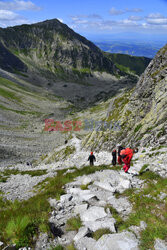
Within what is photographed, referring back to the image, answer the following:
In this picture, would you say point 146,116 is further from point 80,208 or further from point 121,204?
point 80,208

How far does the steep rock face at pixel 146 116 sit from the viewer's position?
2350 centimetres

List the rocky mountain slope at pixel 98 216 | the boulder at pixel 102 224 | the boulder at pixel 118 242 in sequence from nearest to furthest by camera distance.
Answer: the boulder at pixel 118 242, the rocky mountain slope at pixel 98 216, the boulder at pixel 102 224

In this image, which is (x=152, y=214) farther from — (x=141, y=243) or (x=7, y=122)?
(x=7, y=122)

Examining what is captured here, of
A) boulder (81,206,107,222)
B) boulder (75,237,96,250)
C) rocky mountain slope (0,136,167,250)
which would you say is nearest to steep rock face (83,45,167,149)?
rocky mountain slope (0,136,167,250)

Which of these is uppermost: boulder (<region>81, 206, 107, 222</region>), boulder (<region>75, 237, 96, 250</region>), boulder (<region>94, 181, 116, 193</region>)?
boulder (<region>75, 237, 96, 250</region>)

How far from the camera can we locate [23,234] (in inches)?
304

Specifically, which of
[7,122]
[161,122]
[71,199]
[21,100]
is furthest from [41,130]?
[71,199]

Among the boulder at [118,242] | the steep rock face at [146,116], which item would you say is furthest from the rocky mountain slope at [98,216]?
the steep rock face at [146,116]

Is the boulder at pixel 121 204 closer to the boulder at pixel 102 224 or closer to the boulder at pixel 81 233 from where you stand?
the boulder at pixel 102 224

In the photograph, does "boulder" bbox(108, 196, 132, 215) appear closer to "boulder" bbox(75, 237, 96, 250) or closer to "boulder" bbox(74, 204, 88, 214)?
"boulder" bbox(74, 204, 88, 214)

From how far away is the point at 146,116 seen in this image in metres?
29.1

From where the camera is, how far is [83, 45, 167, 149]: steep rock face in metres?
23.5

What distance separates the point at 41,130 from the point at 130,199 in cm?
7860

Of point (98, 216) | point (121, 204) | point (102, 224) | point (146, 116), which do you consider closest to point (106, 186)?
point (121, 204)
